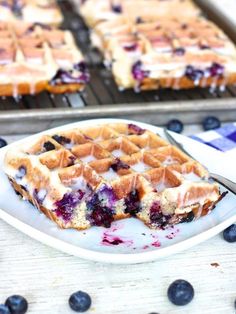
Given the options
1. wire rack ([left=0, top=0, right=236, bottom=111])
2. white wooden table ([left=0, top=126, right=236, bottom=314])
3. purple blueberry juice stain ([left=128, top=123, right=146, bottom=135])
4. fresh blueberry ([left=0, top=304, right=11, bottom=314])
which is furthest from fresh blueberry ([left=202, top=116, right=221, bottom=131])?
fresh blueberry ([left=0, top=304, right=11, bottom=314])

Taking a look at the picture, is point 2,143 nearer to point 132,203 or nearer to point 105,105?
point 105,105

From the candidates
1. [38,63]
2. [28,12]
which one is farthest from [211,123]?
[28,12]

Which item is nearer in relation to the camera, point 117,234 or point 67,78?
point 117,234

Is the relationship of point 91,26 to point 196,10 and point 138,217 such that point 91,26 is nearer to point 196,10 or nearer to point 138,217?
point 196,10

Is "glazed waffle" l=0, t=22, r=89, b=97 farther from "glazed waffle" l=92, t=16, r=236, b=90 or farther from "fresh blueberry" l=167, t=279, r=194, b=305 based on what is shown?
"fresh blueberry" l=167, t=279, r=194, b=305

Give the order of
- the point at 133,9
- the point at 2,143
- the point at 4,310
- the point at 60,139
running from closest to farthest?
the point at 4,310 < the point at 60,139 < the point at 2,143 < the point at 133,9

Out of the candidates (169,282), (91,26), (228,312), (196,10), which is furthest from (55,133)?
(196,10)

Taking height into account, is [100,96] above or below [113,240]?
below
